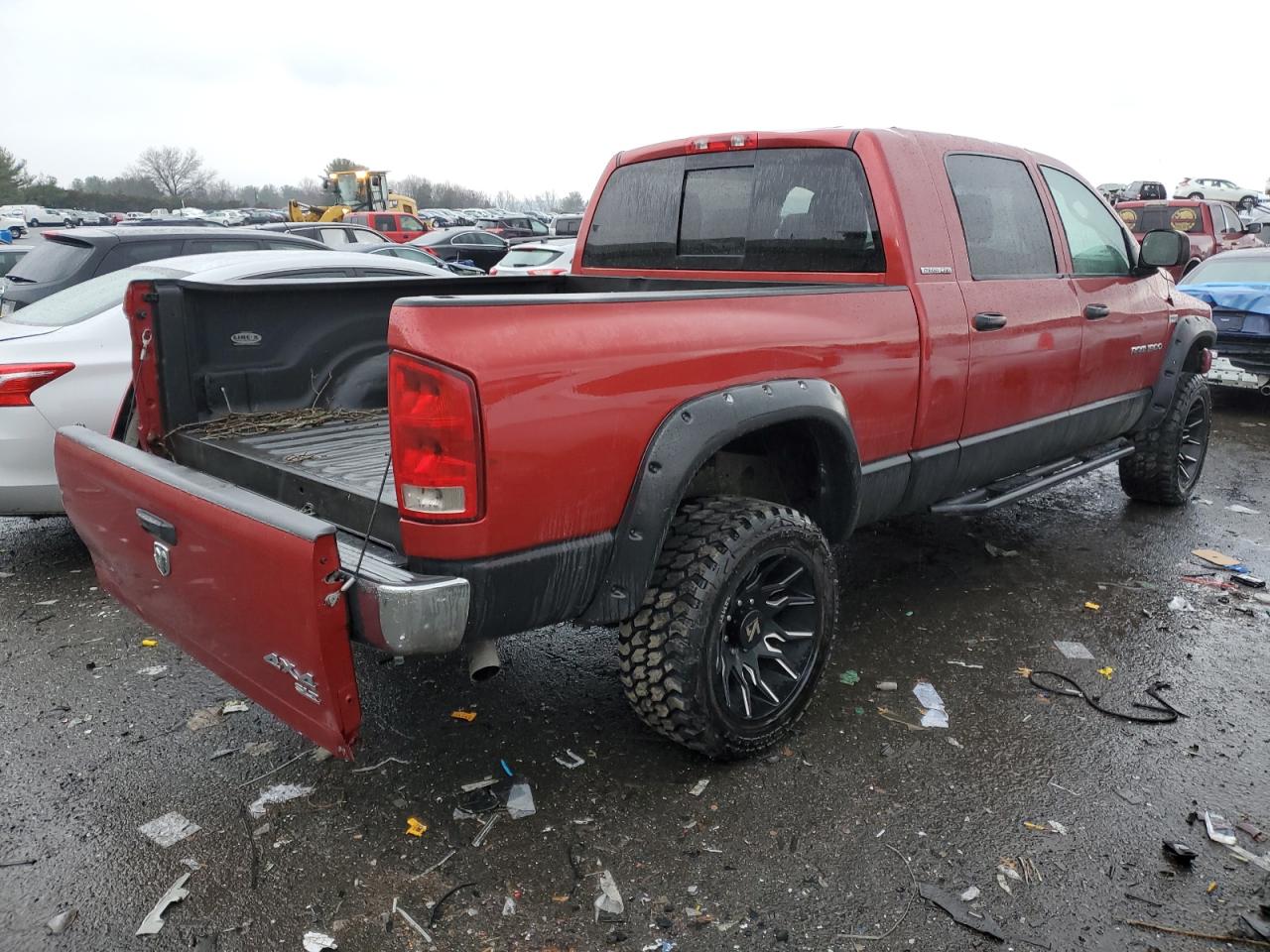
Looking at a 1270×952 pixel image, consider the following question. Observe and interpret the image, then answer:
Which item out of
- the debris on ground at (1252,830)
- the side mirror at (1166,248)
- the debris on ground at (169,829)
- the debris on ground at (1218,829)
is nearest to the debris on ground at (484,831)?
the debris on ground at (169,829)

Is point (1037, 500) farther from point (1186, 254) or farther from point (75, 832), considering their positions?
point (75, 832)

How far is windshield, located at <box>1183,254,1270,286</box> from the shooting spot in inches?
362

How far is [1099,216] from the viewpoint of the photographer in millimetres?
4695

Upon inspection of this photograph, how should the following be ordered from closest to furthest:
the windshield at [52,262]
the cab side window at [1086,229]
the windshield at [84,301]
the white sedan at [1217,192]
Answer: the cab side window at [1086,229], the windshield at [84,301], the windshield at [52,262], the white sedan at [1217,192]

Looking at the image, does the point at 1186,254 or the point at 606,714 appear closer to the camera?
the point at 606,714

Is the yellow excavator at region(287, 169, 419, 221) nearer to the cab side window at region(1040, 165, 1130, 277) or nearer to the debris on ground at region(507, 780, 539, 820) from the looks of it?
the cab side window at region(1040, 165, 1130, 277)

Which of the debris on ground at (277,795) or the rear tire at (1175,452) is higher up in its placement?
the rear tire at (1175,452)

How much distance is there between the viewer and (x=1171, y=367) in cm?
511

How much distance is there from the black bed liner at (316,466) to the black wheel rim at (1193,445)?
16.2ft

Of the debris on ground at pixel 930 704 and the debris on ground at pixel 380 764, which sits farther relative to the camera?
the debris on ground at pixel 930 704

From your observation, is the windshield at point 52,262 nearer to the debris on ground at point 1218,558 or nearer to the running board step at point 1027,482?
the running board step at point 1027,482

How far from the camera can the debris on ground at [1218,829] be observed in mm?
2629

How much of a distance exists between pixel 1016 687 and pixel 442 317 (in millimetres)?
2654

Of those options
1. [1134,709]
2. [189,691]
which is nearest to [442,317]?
[189,691]
